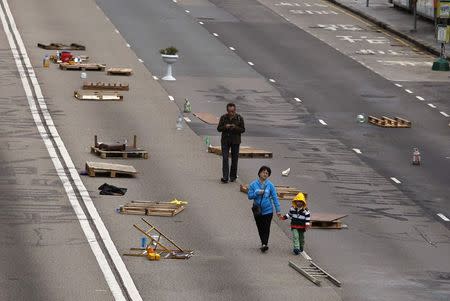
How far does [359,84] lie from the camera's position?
65.1 metres

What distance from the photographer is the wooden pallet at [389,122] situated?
5541 centimetres

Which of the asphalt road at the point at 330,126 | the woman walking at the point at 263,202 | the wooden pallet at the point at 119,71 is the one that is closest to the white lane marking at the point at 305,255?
the asphalt road at the point at 330,126

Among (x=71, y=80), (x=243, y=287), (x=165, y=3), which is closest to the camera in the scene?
(x=243, y=287)

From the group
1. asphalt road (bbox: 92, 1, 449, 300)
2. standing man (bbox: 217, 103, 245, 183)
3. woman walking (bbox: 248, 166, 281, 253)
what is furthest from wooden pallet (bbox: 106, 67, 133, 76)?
woman walking (bbox: 248, 166, 281, 253)

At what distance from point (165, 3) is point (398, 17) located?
474 inches

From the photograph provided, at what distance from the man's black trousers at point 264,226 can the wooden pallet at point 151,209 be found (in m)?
3.72

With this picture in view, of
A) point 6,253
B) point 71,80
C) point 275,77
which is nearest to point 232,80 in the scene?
point 275,77

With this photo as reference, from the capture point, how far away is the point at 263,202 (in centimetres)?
3556

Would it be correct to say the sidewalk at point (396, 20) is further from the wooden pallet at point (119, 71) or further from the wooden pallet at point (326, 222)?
the wooden pallet at point (326, 222)

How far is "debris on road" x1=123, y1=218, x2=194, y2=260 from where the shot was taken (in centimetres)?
3459

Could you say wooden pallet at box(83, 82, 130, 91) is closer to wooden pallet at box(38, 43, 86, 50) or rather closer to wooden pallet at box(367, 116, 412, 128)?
wooden pallet at box(367, 116, 412, 128)

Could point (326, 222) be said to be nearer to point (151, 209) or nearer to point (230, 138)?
point (151, 209)

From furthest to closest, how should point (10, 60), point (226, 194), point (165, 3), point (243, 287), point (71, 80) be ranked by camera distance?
1. point (165, 3)
2. point (10, 60)
3. point (71, 80)
4. point (226, 194)
5. point (243, 287)

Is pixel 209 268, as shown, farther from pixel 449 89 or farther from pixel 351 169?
pixel 449 89
